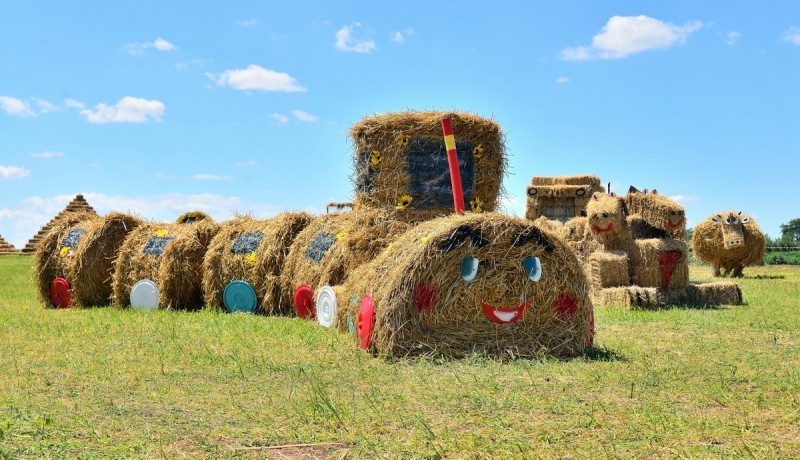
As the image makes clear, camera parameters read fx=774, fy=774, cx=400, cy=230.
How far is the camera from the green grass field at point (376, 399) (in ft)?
14.3

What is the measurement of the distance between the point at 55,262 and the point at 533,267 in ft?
34.1

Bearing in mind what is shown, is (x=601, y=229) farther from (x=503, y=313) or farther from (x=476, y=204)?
(x=503, y=313)

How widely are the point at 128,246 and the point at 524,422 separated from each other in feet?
34.5

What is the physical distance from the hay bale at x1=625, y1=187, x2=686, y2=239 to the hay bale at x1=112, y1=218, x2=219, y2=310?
7.94m

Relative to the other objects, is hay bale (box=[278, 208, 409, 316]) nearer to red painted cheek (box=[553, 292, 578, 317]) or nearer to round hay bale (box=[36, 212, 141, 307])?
red painted cheek (box=[553, 292, 578, 317])

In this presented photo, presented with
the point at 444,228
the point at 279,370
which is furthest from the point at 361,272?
the point at 279,370

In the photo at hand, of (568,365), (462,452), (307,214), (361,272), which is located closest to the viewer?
(462,452)

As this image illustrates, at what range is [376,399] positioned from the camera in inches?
211

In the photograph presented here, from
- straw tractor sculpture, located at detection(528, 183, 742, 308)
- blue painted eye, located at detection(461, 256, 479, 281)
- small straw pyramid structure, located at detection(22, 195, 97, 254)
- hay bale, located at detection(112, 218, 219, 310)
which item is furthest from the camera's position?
small straw pyramid structure, located at detection(22, 195, 97, 254)

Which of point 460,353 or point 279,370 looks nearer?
point 279,370

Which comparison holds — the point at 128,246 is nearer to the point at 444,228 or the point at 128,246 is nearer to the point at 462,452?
the point at 444,228

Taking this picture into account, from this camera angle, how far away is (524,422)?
4.77m

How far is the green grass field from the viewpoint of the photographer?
4.34 m

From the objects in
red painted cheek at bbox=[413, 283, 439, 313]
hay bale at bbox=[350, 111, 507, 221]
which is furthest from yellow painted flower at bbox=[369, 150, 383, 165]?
red painted cheek at bbox=[413, 283, 439, 313]
